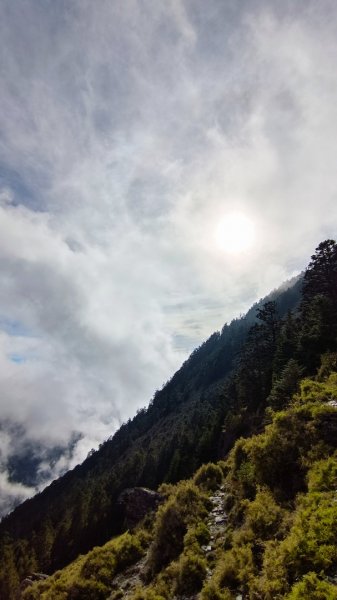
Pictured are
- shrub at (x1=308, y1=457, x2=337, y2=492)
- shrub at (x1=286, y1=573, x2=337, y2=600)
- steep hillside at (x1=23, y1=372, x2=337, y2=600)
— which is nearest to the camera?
shrub at (x1=286, y1=573, x2=337, y2=600)

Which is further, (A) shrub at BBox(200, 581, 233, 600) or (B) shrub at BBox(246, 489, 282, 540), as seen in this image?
(B) shrub at BBox(246, 489, 282, 540)

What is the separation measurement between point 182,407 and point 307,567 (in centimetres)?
18384

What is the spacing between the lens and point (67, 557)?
83625 millimetres

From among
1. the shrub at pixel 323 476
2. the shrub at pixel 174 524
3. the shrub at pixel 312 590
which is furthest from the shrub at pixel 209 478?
the shrub at pixel 312 590

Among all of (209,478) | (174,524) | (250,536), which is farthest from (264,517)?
(209,478)

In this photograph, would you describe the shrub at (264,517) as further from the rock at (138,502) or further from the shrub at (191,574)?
the rock at (138,502)

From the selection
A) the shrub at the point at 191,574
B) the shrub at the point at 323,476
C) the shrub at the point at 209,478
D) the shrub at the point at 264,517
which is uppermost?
the shrub at the point at 209,478

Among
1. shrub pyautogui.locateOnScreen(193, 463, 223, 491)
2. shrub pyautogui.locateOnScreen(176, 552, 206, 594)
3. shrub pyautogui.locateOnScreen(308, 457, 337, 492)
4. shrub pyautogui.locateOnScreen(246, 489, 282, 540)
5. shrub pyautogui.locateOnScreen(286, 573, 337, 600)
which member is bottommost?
shrub pyautogui.locateOnScreen(286, 573, 337, 600)

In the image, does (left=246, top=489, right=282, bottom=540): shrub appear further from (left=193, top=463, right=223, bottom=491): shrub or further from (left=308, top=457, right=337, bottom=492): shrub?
(left=193, top=463, right=223, bottom=491): shrub

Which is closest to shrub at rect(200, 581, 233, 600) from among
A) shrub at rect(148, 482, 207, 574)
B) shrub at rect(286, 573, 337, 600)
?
shrub at rect(286, 573, 337, 600)

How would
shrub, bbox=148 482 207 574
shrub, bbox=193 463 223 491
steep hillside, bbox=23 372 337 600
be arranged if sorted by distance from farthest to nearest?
1. shrub, bbox=193 463 223 491
2. shrub, bbox=148 482 207 574
3. steep hillside, bbox=23 372 337 600

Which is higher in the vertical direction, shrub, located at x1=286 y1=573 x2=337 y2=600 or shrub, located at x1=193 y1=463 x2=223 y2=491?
shrub, located at x1=193 y1=463 x2=223 y2=491

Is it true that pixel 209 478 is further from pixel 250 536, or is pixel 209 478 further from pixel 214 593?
pixel 214 593

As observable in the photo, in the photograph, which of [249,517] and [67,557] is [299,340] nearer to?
[249,517]
